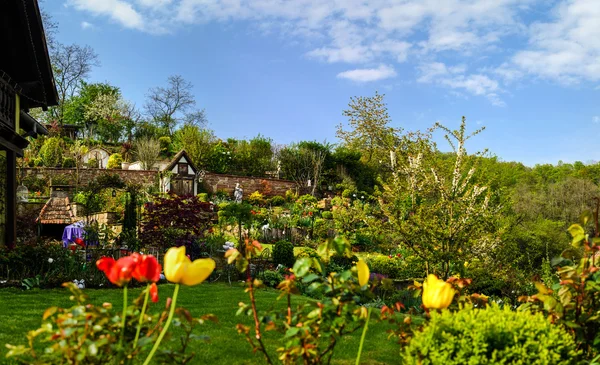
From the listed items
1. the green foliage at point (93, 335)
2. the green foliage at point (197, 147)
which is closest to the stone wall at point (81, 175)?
the green foliage at point (197, 147)

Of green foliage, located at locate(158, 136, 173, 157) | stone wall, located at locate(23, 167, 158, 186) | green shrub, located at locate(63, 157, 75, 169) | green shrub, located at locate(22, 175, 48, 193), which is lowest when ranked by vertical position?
green shrub, located at locate(22, 175, 48, 193)

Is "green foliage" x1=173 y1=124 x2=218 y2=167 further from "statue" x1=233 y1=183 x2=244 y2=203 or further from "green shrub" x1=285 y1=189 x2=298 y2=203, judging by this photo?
"green shrub" x1=285 y1=189 x2=298 y2=203

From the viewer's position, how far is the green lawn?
4332mm

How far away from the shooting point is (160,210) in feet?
35.0

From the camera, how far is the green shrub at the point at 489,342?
2.37m

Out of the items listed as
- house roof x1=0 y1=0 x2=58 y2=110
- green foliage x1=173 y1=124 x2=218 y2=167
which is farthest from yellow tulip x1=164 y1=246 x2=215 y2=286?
green foliage x1=173 y1=124 x2=218 y2=167

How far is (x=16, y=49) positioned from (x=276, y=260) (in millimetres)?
6929

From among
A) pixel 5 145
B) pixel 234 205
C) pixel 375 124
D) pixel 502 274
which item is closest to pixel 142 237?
pixel 234 205

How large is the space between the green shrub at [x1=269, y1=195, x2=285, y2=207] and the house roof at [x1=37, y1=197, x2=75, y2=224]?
455 inches

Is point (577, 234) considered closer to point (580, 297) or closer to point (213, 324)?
point (580, 297)

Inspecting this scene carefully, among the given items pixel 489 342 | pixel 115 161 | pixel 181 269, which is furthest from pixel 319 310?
pixel 115 161

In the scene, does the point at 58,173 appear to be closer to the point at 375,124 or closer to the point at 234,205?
the point at 234,205

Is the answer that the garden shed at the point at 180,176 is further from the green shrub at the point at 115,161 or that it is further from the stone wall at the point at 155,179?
the green shrub at the point at 115,161

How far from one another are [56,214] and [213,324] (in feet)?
34.7
